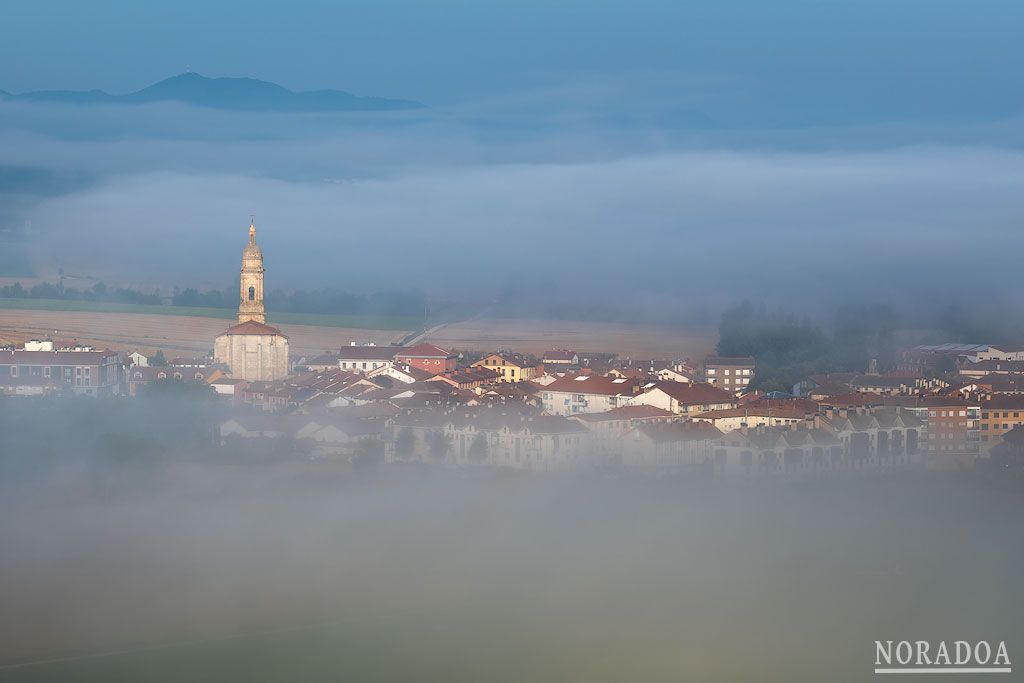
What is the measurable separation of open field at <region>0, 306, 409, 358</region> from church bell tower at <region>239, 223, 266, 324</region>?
0.56 m

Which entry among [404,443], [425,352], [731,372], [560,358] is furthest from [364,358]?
[404,443]

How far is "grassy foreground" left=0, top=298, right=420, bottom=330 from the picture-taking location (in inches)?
1446

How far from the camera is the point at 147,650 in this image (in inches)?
530

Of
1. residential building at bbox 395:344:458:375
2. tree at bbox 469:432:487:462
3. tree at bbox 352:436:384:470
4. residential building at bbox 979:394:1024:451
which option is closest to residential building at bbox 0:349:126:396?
residential building at bbox 395:344:458:375

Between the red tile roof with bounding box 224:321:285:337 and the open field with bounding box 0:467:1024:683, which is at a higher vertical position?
the red tile roof with bounding box 224:321:285:337

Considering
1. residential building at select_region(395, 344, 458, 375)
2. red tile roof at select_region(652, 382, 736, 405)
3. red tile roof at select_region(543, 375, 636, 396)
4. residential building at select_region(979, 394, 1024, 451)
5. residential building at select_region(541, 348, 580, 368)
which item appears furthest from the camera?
residential building at select_region(541, 348, 580, 368)

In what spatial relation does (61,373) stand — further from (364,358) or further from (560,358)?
(560,358)

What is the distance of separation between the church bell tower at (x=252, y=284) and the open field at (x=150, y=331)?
559 millimetres

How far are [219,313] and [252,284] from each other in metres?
1.33

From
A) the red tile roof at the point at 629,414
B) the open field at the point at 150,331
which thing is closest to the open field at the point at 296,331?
the open field at the point at 150,331

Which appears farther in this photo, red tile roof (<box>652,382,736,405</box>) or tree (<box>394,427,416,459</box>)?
red tile roof (<box>652,382,736,405</box>)

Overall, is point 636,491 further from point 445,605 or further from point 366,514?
point 445,605

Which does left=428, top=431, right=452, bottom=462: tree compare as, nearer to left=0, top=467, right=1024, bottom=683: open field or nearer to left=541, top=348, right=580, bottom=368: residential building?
left=0, top=467, right=1024, bottom=683: open field

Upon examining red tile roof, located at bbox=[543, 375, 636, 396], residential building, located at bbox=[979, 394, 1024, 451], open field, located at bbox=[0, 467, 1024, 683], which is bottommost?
open field, located at bbox=[0, 467, 1024, 683]
